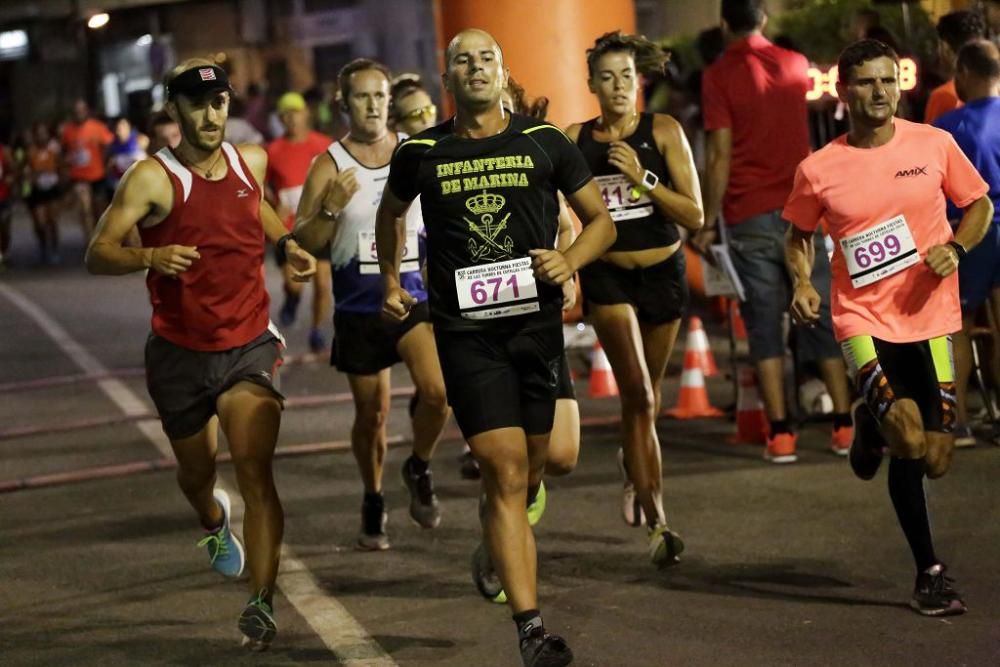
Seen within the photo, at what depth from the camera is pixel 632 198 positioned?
842cm

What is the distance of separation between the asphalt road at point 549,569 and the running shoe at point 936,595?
54 mm

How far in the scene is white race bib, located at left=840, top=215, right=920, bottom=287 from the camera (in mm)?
7137

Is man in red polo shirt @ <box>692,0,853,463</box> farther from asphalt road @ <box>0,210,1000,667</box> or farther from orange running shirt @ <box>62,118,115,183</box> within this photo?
orange running shirt @ <box>62,118,115,183</box>

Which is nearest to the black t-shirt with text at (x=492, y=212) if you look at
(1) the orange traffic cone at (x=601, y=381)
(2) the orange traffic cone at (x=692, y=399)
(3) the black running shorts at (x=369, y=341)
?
(3) the black running shorts at (x=369, y=341)

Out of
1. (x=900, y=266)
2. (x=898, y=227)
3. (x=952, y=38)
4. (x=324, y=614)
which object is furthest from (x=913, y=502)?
(x=952, y=38)

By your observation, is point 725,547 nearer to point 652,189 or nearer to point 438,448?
point 652,189

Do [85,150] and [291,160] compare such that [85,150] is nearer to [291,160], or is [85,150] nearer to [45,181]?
[45,181]

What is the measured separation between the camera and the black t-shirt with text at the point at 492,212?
6.56 meters

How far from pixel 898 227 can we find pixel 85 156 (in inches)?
992

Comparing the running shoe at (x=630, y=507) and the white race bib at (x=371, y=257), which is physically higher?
the white race bib at (x=371, y=257)

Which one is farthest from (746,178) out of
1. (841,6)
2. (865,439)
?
(841,6)

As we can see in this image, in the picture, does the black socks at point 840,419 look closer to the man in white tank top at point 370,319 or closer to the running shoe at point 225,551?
the man in white tank top at point 370,319

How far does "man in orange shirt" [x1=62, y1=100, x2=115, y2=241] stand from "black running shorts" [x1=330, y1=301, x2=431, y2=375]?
74.5 feet

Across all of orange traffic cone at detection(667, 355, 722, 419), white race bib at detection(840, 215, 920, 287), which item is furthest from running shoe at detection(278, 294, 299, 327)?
white race bib at detection(840, 215, 920, 287)
